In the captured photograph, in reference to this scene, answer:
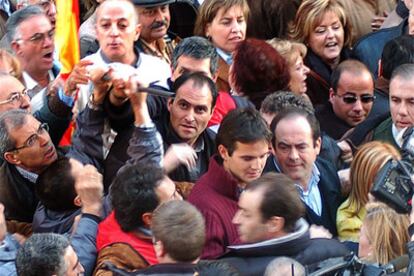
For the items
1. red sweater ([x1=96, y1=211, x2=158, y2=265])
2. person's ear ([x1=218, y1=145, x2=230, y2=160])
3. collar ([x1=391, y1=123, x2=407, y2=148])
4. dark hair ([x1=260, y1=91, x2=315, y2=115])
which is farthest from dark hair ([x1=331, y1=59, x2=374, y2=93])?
red sweater ([x1=96, y1=211, x2=158, y2=265])

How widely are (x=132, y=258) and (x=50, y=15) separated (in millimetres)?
3539

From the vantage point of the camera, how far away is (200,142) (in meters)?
8.21

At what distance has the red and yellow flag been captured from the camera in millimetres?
9547

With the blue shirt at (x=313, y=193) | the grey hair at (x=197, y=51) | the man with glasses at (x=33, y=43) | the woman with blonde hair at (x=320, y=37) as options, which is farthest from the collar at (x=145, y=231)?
the woman with blonde hair at (x=320, y=37)

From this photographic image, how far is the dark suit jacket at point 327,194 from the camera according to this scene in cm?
795

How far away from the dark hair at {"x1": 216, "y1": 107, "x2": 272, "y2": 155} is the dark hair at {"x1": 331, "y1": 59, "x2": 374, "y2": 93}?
1592 millimetres

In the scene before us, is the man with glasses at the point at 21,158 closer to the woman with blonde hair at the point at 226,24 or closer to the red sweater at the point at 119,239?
the red sweater at the point at 119,239

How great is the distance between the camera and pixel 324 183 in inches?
322

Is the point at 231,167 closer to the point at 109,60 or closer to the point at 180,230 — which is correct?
the point at 180,230

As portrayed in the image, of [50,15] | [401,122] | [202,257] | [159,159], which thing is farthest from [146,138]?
[50,15]

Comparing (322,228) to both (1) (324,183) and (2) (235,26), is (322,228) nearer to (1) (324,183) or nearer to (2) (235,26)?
(1) (324,183)

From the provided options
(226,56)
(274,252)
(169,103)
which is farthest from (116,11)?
(274,252)

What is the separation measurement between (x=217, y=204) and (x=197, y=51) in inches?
57.7

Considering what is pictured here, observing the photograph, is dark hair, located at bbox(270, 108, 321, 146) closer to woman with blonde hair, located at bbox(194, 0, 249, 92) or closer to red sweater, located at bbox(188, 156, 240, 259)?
red sweater, located at bbox(188, 156, 240, 259)
